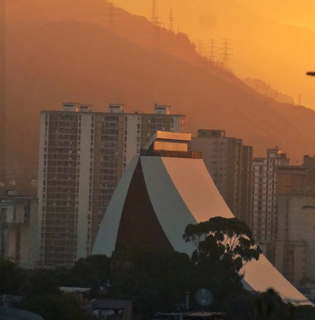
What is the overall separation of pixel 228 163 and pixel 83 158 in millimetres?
7024

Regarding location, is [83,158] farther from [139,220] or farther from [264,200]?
[139,220]

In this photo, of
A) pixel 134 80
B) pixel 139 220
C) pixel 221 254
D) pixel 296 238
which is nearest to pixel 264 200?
pixel 296 238

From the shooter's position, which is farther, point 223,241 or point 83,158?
point 83,158

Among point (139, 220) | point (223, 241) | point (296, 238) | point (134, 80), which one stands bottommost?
point (296, 238)

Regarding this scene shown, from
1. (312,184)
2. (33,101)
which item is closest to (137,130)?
(312,184)

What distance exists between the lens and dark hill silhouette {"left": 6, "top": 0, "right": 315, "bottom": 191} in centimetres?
6178

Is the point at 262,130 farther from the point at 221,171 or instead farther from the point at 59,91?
the point at 221,171

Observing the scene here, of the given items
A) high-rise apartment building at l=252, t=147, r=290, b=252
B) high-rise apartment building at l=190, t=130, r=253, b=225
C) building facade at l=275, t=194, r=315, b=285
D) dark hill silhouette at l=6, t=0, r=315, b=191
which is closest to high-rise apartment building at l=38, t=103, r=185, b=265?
high-rise apartment building at l=190, t=130, r=253, b=225

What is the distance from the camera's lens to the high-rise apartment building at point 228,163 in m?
47.1

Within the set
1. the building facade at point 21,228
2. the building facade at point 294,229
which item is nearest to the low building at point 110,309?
the building facade at point 21,228

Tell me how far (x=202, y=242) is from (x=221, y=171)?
2012 cm

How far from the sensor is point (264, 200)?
166ft

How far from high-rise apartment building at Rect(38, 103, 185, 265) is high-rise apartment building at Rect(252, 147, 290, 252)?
879 centimetres

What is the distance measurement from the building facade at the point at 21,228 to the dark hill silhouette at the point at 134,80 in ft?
60.8
